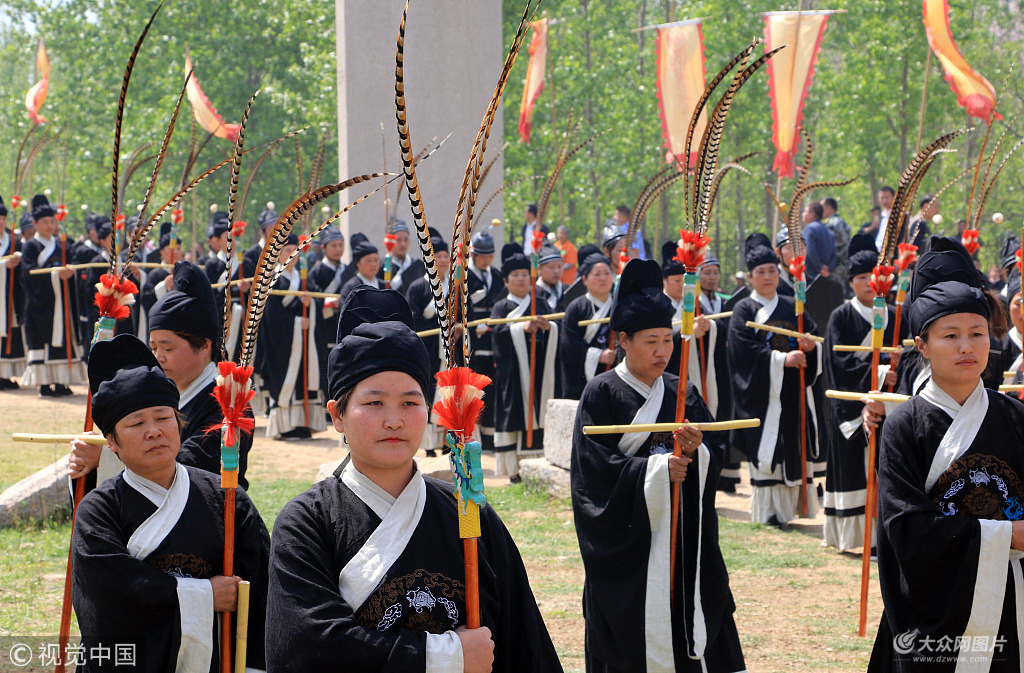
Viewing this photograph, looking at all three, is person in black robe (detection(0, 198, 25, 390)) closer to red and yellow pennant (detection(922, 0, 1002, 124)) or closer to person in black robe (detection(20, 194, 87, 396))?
person in black robe (detection(20, 194, 87, 396))

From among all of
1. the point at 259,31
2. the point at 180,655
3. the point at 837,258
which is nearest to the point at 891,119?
the point at 837,258

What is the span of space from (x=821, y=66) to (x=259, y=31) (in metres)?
14.8

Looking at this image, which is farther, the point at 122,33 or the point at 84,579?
the point at 122,33

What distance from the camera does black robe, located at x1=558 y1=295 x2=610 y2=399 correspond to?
10.5 metres

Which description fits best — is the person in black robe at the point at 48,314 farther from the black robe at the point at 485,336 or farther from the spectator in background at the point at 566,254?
the spectator in background at the point at 566,254

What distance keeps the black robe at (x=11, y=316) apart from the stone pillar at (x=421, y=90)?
14.5 ft

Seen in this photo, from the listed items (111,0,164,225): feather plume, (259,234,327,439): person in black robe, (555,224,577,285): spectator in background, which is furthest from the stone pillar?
(111,0,164,225): feather plume

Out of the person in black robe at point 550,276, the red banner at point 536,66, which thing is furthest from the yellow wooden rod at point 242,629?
the red banner at point 536,66

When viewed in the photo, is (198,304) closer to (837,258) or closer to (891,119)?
(837,258)

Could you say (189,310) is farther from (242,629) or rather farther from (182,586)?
(242,629)

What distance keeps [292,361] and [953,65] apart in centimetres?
776

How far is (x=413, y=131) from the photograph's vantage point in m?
16.4

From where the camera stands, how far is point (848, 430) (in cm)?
827

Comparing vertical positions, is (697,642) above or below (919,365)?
below
